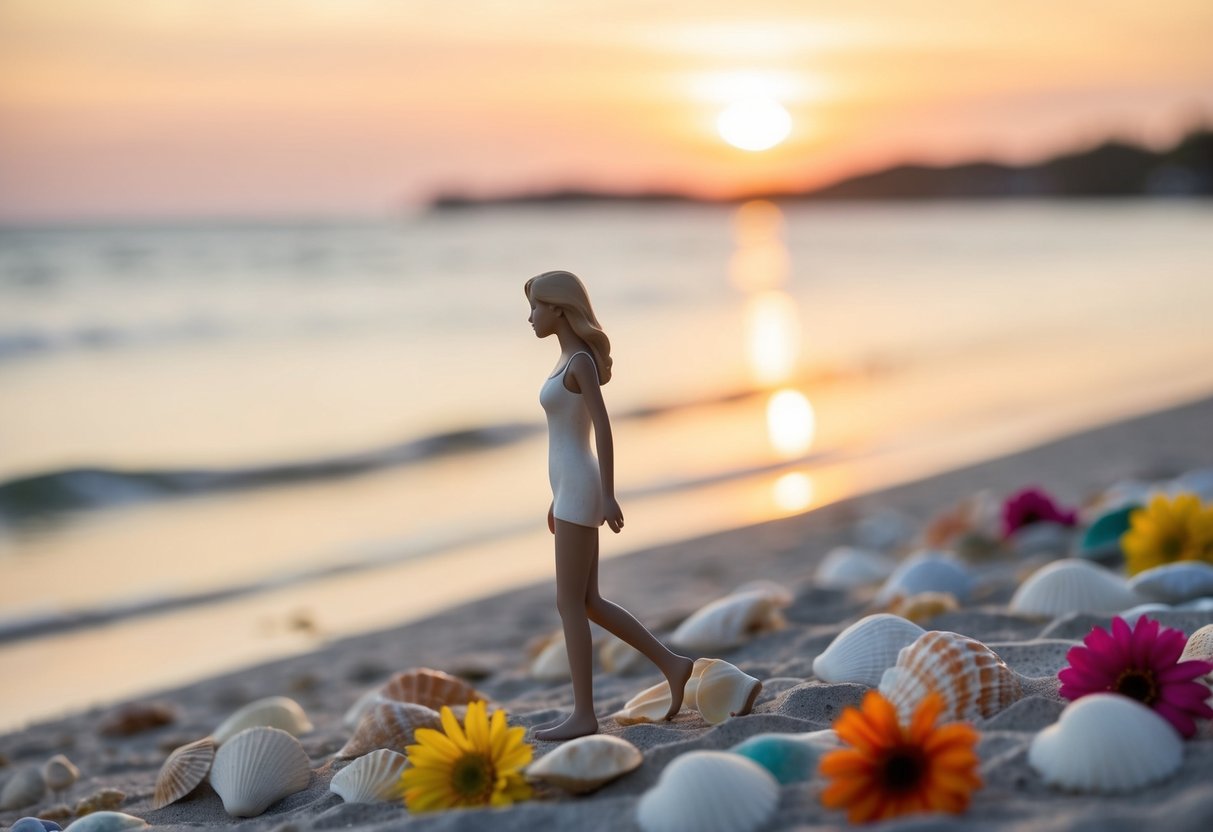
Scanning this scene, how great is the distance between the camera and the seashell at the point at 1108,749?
2494 mm

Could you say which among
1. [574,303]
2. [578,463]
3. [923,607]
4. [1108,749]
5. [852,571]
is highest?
[574,303]

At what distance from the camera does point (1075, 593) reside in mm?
4441

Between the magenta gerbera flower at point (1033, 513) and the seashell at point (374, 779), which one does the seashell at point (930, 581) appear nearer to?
the magenta gerbera flower at point (1033, 513)

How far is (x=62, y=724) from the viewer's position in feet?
17.1

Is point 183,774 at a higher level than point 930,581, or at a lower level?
lower

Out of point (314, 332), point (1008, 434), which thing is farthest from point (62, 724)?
point (314, 332)

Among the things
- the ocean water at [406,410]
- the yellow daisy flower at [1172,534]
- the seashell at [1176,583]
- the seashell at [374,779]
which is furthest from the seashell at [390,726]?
the yellow daisy flower at [1172,534]

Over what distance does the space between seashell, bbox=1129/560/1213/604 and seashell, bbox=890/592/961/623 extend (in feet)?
2.29

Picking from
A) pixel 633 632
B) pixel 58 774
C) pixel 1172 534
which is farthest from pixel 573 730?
pixel 1172 534

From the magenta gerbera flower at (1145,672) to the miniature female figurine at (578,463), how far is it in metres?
1.12

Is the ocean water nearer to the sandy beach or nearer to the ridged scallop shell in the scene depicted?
the sandy beach

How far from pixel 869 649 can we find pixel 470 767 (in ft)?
4.43

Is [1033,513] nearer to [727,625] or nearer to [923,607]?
[923,607]

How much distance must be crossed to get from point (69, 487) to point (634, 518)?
5.38 metres
